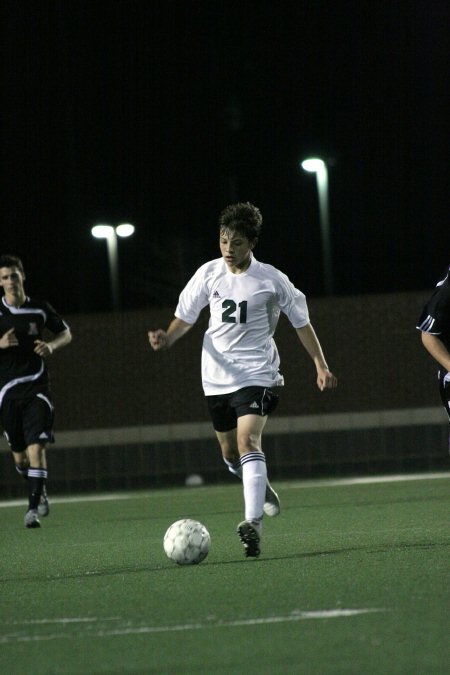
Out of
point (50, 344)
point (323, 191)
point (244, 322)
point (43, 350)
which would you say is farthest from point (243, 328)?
point (323, 191)

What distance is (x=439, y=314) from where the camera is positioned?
8297 mm

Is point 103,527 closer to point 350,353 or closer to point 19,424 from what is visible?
point 19,424

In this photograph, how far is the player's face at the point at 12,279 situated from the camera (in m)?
12.0

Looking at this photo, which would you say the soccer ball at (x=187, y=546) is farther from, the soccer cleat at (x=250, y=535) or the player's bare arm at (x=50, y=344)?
the player's bare arm at (x=50, y=344)

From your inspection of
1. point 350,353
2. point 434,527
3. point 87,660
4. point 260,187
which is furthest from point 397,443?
point 260,187

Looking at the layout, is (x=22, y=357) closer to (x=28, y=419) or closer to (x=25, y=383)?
(x=25, y=383)

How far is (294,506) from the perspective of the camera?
13234 mm

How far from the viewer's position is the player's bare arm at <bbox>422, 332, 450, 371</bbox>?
827 centimetres

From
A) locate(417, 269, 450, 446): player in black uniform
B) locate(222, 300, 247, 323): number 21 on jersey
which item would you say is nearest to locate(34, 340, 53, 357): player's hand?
locate(222, 300, 247, 323): number 21 on jersey

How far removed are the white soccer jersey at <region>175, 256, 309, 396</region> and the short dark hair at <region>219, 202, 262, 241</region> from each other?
0.94 feet

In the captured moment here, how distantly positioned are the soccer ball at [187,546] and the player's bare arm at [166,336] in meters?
1.30

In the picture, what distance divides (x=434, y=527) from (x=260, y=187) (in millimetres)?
30467

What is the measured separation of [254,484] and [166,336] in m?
1.30

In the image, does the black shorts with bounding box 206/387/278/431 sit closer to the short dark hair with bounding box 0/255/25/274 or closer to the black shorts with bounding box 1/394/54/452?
the black shorts with bounding box 1/394/54/452
